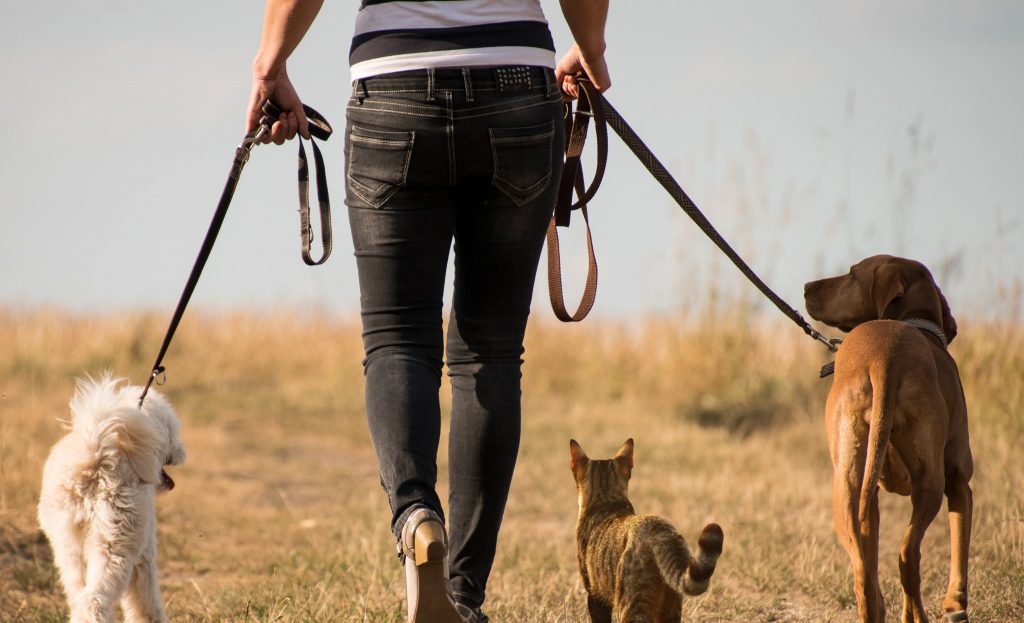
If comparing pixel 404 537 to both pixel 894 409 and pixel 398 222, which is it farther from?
pixel 894 409

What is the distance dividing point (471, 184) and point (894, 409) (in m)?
1.54

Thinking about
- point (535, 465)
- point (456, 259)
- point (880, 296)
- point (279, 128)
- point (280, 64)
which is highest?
point (280, 64)

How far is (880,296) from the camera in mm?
3826

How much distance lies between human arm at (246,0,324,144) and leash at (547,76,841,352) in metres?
0.88

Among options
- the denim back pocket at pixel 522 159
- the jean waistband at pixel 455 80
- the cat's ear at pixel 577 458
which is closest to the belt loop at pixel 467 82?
the jean waistband at pixel 455 80

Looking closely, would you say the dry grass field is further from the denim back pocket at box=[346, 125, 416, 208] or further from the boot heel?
the denim back pocket at box=[346, 125, 416, 208]

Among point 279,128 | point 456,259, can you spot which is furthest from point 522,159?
point 279,128

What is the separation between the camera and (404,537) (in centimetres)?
272

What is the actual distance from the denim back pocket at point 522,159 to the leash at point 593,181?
1.99 feet

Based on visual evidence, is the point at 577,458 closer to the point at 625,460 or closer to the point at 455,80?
the point at 625,460

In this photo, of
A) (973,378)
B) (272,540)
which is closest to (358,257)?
(272,540)

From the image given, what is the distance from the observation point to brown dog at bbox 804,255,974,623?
127 inches

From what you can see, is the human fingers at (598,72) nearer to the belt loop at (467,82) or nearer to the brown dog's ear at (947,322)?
the belt loop at (467,82)

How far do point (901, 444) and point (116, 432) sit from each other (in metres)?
2.47
